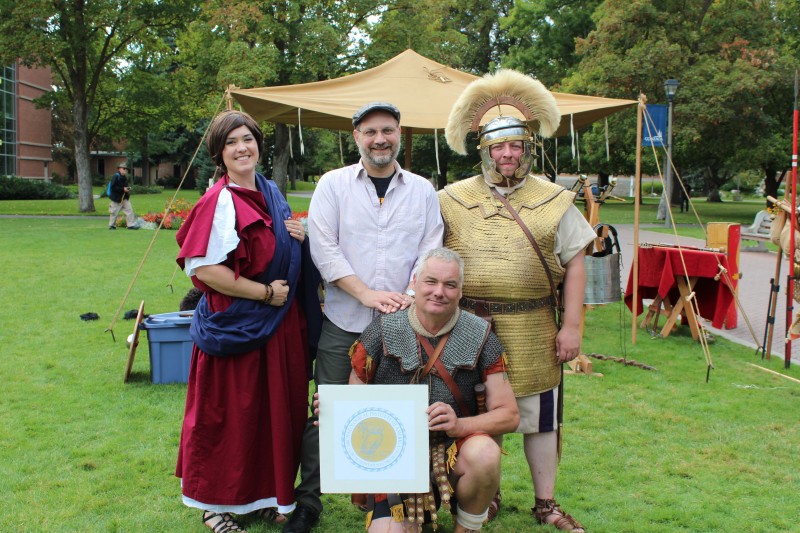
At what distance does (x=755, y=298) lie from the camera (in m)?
10.1

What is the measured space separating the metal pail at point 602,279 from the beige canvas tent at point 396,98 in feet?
7.18

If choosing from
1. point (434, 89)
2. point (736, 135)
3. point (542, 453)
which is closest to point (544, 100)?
point (542, 453)

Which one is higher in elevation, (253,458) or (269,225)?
(269,225)

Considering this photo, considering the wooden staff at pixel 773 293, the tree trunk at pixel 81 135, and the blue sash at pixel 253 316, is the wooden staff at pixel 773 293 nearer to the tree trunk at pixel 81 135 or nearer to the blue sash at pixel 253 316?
the blue sash at pixel 253 316

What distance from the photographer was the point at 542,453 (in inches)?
130

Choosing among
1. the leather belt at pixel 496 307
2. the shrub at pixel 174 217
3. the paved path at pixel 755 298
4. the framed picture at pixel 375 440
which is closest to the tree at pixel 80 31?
the shrub at pixel 174 217

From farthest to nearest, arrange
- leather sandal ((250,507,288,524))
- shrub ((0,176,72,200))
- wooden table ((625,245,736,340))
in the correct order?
shrub ((0,176,72,200))
wooden table ((625,245,736,340))
leather sandal ((250,507,288,524))

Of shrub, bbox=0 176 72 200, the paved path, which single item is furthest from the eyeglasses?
shrub, bbox=0 176 72 200

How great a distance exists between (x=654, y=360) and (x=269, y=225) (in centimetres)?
488

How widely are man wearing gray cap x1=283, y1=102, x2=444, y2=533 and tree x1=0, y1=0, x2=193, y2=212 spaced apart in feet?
63.2

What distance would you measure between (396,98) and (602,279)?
3457mm

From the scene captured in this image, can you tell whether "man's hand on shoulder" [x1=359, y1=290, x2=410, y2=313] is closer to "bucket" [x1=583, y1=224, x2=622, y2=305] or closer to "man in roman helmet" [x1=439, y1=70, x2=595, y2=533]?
"man in roman helmet" [x1=439, y1=70, x2=595, y2=533]

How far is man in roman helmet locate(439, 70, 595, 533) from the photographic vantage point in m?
3.10

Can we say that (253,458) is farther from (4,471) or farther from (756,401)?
(756,401)
